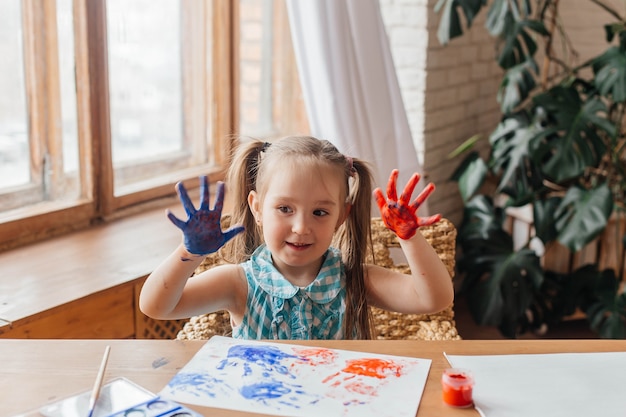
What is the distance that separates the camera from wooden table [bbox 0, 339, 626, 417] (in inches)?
42.5

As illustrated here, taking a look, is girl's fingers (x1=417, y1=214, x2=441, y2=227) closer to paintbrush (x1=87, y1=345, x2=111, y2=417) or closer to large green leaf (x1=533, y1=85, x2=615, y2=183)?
paintbrush (x1=87, y1=345, x2=111, y2=417)

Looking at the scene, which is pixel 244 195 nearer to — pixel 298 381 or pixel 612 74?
pixel 298 381

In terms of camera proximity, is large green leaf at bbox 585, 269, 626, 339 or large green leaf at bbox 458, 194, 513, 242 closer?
large green leaf at bbox 585, 269, 626, 339

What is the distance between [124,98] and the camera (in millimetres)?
2617

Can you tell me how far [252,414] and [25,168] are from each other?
1.55 m

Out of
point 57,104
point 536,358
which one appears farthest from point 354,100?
point 536,358

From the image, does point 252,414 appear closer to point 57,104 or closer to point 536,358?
point 536,358

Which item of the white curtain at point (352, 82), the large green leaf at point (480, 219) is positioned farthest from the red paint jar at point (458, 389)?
the large green leaf at point (480, 219)

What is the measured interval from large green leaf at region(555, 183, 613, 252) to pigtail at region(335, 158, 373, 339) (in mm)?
1174

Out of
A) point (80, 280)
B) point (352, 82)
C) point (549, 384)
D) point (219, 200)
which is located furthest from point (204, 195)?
point (352, 82)

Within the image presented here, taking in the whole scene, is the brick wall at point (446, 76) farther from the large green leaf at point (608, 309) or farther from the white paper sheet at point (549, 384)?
the white paper sheet at point (549, 384)

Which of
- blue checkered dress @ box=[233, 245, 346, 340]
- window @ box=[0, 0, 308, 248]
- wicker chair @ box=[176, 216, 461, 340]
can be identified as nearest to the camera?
blue checkered dress @ box=[233, 245, 346, 340]

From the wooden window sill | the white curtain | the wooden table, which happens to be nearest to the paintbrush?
the wooden table

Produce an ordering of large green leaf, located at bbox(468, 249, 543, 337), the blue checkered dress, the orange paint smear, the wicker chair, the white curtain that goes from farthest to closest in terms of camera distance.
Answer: large green leaf, located at bbox(468, 249, 543, 337)
the white curtain
the wicker chair
the blue checkered dress
the orange paint smear
